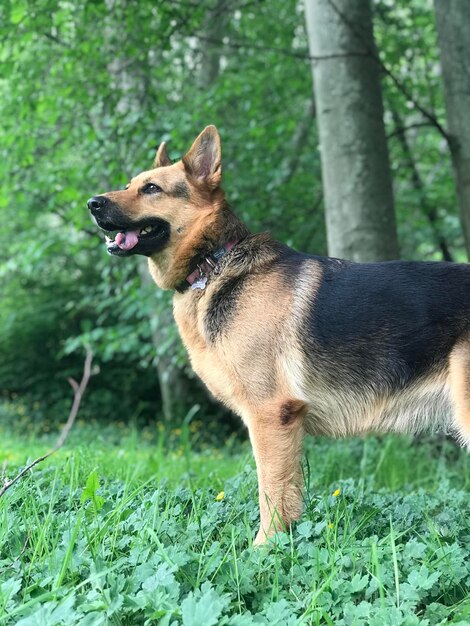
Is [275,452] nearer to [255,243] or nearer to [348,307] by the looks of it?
[348,307]

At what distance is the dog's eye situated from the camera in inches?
147

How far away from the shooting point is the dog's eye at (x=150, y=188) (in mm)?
3742

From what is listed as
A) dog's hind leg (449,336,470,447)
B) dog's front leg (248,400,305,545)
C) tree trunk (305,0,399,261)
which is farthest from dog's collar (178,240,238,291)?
tree trunk (305,0,399,261)

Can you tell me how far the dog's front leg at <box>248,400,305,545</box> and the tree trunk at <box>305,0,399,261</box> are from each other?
2504 mm

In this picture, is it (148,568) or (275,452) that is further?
(275,452)

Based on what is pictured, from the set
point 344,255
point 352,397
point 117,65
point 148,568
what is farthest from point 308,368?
point 117,65

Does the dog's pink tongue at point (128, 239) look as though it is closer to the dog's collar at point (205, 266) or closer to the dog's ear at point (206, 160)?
the dog's collar at point (205, 266)

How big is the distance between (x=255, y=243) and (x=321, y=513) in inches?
60.4

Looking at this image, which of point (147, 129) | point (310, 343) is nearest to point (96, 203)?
point (310, 343)

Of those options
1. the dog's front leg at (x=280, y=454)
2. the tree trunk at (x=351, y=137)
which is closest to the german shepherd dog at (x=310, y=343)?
the dog's front leg at (x=280, y=454)

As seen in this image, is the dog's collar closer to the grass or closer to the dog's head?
the dog's head

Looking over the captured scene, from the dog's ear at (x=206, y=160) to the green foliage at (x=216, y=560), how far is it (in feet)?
6.00

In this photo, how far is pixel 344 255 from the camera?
5469 millimetres

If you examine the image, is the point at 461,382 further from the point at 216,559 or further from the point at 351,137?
the point at 351,137
